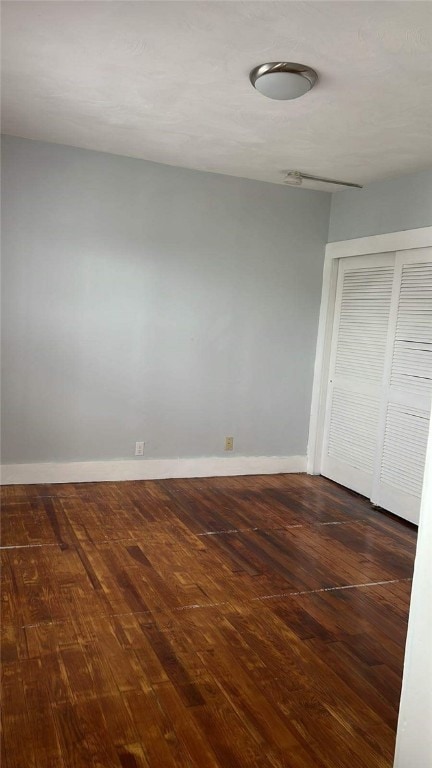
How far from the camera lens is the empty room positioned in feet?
7.02

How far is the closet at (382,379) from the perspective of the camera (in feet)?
13.9

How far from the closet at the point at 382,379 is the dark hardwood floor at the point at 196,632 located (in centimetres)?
45

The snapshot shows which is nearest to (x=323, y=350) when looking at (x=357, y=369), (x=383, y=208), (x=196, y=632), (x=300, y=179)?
(x=357, y=369)

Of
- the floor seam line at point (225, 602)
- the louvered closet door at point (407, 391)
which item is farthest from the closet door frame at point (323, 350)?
the floor seam line at point (225, 602)

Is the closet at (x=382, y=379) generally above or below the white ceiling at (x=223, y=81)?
below

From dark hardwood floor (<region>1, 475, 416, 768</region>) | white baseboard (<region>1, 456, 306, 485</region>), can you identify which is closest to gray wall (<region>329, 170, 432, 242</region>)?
white baseboard (<region>1, 456, 306, 485</region>)

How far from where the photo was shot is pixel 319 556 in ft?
11.8

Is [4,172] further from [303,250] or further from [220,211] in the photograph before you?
[303,250]

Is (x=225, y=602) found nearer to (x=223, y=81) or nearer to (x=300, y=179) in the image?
(x=223, y=81)

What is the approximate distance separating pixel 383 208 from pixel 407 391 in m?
1.42

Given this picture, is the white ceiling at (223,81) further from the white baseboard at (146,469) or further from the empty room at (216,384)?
the white baseboard at (146,469)

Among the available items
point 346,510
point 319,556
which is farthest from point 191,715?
point 346,510

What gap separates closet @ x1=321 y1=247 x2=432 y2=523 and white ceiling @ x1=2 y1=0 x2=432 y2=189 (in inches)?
32.9

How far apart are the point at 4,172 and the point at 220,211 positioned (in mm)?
1667
